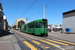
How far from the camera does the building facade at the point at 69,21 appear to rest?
24259 mm

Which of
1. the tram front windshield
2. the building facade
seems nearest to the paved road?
the tram front windshield

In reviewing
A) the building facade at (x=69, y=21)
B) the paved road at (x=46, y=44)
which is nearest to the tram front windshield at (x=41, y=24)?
the paved road at (x=46, y=44)

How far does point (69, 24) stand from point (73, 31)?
2509mm

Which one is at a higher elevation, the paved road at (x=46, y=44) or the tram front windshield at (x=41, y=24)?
the tram front windshield at (x=41, y=24)

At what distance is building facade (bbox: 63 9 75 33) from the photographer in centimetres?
2426

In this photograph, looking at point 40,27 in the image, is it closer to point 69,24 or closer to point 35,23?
point 35,23

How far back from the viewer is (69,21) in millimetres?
25578

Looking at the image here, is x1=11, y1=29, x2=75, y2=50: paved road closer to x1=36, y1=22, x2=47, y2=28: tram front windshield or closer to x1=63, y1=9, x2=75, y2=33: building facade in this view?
x1=36, y1=22, x2=47, y2=28: tram front windshield

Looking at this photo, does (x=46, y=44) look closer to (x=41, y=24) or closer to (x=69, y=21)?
(x=41, y=24)

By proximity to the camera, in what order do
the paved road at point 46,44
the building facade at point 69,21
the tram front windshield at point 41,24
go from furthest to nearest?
1. the building facade at point 69,21
2. the tram front windshield at point 41,24
3. the paved road at point 46,44

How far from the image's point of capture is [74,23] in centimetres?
2391

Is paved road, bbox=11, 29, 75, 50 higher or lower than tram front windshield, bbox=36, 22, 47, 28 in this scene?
lower

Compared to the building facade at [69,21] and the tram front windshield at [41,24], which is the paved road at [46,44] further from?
the building facade at [69,21]

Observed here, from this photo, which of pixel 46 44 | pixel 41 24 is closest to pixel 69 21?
pixel 41 24
